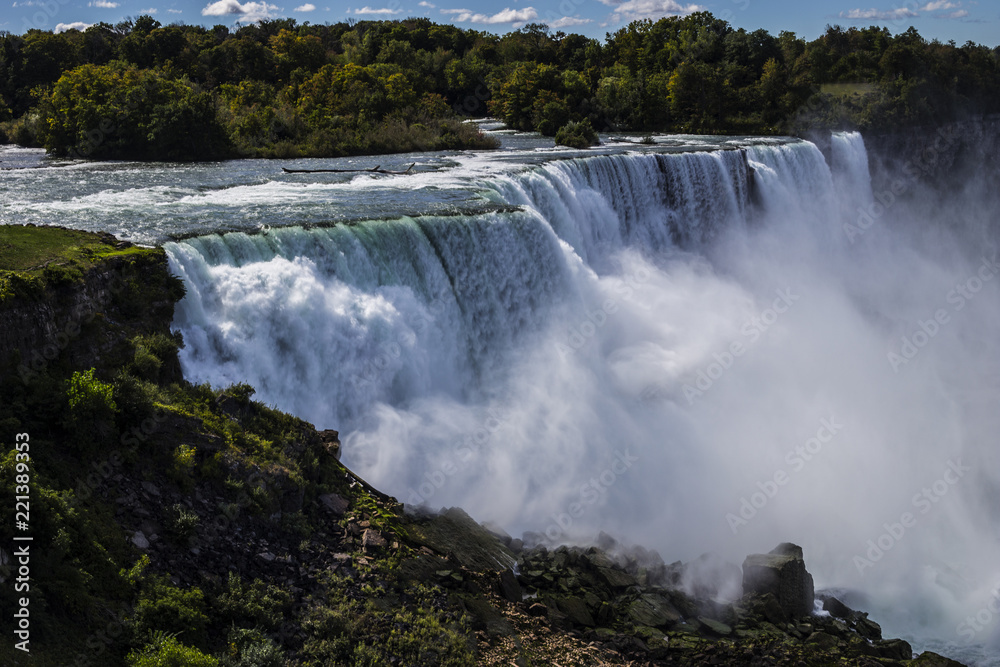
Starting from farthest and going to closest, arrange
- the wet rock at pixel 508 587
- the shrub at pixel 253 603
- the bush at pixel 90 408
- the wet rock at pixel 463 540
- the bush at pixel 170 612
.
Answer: the wet rock at pixel 463 540, the wet rock at pixel 508 587, the bush at pixel 90 408, the shrub at pixel 253 603, the bush at pixel 170 612

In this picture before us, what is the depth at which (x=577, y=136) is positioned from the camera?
34.0 m

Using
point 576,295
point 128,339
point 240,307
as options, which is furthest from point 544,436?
point 128,339

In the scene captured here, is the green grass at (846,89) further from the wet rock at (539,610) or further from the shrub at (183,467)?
the shrub at (183,467)

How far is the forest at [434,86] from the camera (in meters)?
30.6

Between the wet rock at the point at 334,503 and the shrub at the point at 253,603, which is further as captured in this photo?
the wet rock at the point at 334,503

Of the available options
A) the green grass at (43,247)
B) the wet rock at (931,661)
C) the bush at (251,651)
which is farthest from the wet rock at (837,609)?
the green grass at (43,247)

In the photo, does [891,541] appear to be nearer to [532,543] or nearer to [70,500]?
[532,543]

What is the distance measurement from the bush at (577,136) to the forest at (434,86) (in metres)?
0.20

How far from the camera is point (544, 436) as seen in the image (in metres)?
15.1

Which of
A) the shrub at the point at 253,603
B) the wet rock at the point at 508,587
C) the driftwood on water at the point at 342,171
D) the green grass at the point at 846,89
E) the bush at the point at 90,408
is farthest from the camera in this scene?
the green grass at the point at 846,89

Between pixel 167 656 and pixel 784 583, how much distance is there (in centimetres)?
818

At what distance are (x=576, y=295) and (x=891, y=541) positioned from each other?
27.3ft

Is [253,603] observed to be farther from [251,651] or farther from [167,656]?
[167,656]

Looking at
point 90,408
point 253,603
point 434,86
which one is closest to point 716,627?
point 253,603
